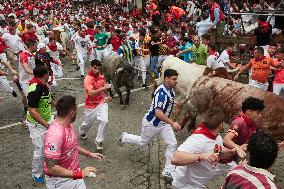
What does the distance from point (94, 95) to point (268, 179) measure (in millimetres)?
5380

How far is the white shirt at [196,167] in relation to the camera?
4.39 meters

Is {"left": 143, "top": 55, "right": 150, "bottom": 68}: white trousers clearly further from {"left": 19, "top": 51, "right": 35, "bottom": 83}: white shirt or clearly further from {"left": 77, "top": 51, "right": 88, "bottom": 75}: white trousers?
{"left": 19, "top": 51, "right": 35, "bottom": 83}: white shirt

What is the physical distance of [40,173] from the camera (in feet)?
22.4

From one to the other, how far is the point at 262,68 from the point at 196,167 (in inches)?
216

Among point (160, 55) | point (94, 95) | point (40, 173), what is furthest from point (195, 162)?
point (160, 55)

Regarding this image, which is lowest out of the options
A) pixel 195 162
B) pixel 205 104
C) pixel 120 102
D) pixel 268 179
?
pixel 120 102

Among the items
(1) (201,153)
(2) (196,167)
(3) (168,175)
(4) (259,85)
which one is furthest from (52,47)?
(1) (201,153)

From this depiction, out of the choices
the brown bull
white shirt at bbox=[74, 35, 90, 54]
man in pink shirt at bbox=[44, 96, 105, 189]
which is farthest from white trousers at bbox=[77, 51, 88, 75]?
man in pink shirt at bbox=[44, 96, 105, 189]

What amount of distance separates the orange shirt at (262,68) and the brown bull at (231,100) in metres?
1.02

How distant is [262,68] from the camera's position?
30.8 ft

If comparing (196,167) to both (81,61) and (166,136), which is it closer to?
(166,136)

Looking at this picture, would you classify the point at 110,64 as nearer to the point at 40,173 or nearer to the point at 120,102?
the point at 120,102

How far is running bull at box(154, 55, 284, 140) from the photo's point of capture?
755 cm

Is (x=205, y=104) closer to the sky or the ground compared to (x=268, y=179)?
closer to the ground
